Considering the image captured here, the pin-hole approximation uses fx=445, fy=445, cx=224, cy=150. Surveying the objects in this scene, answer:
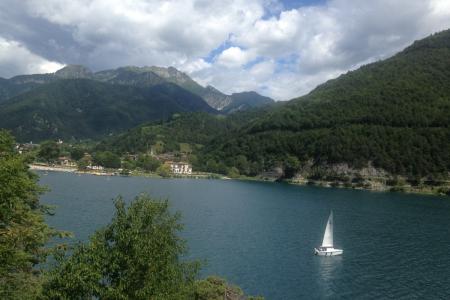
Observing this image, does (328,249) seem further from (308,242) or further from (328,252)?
(308,242)

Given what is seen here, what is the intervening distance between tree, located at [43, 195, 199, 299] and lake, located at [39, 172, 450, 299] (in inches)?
1123

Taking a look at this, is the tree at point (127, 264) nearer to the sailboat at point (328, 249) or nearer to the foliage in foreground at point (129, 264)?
the foliage in foreground at point (129, 264)

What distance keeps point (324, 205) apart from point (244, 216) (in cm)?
3892

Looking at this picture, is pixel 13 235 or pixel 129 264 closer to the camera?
pixel 13 235

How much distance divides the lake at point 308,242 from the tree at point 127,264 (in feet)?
93.6

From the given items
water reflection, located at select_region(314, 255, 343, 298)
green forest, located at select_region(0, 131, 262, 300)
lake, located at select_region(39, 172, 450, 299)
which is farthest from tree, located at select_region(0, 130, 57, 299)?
water reflection, located at select_region(314, 255, 343, 298)

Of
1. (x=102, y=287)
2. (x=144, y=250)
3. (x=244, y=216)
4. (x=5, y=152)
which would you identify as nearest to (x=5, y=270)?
(x=102, y=287)

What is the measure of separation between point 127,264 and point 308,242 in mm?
63252

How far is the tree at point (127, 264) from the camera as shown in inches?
928

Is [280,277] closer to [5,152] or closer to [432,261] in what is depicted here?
[432,261]

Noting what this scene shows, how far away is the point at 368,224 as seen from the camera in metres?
106

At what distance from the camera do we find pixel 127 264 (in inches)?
952

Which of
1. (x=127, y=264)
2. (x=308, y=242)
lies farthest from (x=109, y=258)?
(x=308, y=242)

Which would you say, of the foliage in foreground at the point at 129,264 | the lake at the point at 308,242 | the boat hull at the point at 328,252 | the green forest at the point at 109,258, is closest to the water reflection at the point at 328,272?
the lake at the point at 308,242
